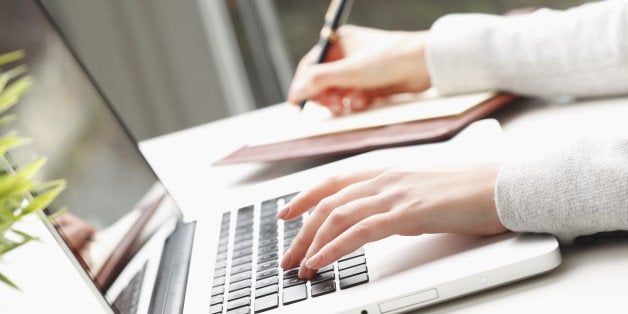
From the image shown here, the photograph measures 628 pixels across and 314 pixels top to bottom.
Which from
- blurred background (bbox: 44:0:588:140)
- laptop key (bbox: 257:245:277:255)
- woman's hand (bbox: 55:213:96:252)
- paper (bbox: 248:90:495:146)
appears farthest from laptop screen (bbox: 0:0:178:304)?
blurred background (bbox: 44:0:588:140)

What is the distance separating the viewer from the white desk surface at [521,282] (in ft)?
1.79

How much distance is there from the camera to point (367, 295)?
595mm

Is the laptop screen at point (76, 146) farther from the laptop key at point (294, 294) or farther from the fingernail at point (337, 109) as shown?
the fingernail at point (337, 109)

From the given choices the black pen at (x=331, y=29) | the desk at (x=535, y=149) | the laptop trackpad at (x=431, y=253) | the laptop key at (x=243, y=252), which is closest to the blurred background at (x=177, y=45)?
the desk at (x=535, y=149)

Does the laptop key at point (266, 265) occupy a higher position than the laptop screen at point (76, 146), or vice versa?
the laptop screen at point (76, 146)

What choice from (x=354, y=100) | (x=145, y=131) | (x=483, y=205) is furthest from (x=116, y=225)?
(x=145, y=131)

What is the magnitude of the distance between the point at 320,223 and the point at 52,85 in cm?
29

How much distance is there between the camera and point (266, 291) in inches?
26.0

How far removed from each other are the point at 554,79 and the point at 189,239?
433mm

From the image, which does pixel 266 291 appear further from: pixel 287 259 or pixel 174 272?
pixel 174 272

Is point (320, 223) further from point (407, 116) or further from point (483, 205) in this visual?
point (407, 116)

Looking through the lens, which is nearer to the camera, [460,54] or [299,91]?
[460,54]

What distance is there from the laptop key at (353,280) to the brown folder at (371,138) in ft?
1.04

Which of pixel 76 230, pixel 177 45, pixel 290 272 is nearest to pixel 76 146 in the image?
pixel 76 230
